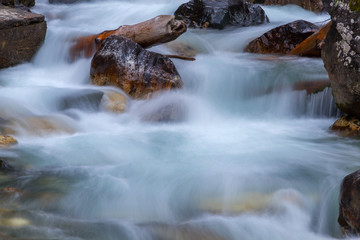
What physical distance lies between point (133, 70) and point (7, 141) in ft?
7.95

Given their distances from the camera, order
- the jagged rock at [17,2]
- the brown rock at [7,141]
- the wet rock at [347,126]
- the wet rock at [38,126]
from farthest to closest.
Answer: the jagged rock at [17,2]
the wet rock at [347,126]
the wet rock at [38,126]
the brown rock at [7,141]

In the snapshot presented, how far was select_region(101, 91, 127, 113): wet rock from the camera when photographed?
645cm

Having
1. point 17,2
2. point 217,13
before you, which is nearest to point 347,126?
point 217,13

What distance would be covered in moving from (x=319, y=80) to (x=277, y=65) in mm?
1131

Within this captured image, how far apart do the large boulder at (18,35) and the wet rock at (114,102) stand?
2535mm

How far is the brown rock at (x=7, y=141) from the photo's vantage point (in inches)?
192

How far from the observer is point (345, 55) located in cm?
525

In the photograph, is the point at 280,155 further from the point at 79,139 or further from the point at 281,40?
the point at 281,40

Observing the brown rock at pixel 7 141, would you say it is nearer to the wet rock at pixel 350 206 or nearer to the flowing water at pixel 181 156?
the flowing water at pixel 181 156

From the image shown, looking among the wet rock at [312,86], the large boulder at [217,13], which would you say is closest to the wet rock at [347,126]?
the wet rock at [312,86]

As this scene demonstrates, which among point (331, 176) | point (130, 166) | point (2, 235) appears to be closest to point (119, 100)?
point (130, 166)

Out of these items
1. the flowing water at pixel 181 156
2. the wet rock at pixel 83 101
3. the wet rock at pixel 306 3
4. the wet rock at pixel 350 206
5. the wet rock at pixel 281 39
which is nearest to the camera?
the wet rock at pixel 350 206

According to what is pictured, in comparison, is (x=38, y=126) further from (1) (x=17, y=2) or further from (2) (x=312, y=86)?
(1) (x=17, y=2)

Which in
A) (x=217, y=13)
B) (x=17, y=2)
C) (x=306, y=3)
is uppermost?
(x=306, y=3)
